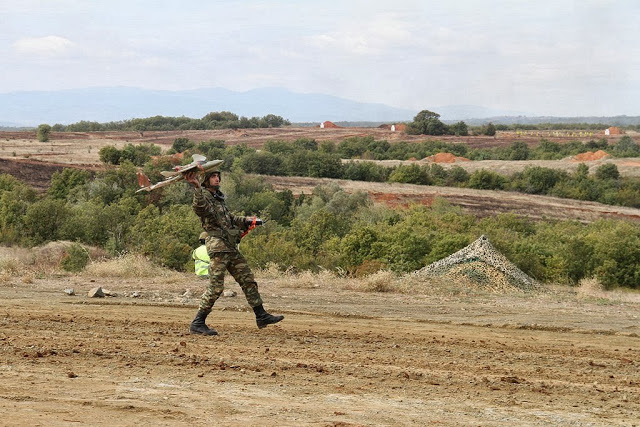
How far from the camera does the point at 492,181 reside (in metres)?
59.3

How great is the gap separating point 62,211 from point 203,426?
74.6 ft

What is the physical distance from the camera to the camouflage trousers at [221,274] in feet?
34.4

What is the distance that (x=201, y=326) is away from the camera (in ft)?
35.1

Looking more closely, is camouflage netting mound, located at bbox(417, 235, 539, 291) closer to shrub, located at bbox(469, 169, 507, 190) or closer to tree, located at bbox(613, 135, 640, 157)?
shrub, located at bbox(469, 169, 507, 190)

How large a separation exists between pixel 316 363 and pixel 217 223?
2.34 m

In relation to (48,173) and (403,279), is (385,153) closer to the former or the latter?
(48,173)

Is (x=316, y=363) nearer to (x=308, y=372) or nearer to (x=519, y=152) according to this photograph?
(x=308, y=372)

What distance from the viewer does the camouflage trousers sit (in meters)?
10.5

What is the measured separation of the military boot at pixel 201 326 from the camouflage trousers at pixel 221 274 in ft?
0.33

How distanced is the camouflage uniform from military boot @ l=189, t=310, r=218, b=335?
8 centimetres

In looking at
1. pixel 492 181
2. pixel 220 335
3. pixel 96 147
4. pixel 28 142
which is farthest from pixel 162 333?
pixel 28 142

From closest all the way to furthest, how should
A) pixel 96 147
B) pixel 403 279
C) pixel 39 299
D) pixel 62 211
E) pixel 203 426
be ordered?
pixel 203 426
pixel 39 299
pixel 403 279
pixel 62 211
pixel 96 147

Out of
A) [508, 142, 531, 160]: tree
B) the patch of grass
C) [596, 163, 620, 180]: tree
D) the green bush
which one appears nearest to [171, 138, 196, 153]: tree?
[508, 142, 531, 160]: tree

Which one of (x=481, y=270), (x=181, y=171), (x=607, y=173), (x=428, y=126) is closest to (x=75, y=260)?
(x=481, y=270)
